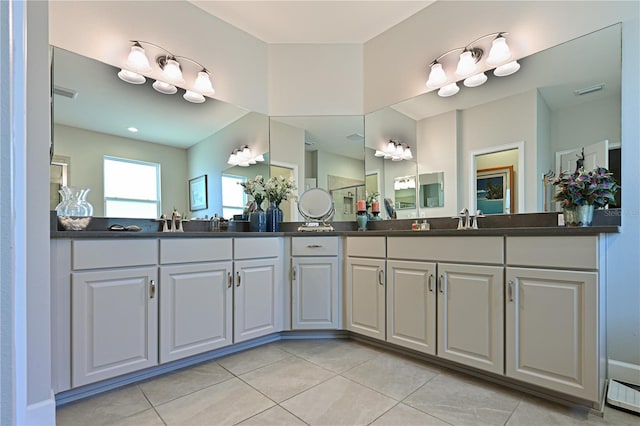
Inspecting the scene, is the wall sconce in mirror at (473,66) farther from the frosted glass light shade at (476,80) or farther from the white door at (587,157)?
the white door at (587,157)

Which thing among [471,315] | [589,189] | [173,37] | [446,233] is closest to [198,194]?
[173,37]

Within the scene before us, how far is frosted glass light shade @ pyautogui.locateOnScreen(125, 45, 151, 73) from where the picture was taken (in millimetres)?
2227

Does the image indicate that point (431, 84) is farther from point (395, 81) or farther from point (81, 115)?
point (81, 115)

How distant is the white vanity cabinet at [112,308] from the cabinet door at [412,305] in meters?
1.51

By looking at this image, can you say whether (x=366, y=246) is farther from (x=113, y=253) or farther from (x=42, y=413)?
(x=42, y=413)

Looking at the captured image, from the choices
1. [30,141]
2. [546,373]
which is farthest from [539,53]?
[30,141]

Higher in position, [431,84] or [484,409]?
[431,84]

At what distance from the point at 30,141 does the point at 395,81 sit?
2.61m

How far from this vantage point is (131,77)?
224 cm

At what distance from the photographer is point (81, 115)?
201 cm

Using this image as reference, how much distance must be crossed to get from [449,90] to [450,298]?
63.8 inches

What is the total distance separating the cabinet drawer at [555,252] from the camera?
140cm

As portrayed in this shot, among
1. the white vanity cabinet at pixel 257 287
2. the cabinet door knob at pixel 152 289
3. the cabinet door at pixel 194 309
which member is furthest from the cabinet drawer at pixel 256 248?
the cabinet door knob at pixel 152 289

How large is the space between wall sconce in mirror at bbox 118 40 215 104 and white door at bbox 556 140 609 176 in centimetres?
266
